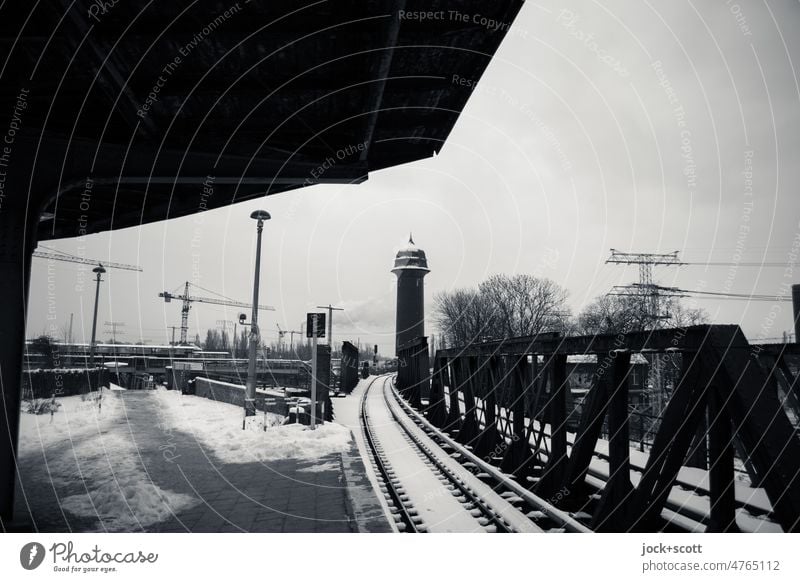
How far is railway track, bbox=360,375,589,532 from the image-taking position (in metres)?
6.09

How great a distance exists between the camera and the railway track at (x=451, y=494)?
6.09 metres

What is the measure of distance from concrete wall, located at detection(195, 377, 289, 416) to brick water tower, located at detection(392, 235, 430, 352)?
80.2ft

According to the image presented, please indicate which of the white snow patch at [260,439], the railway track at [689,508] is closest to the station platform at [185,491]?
the white snow patch at [260,439]

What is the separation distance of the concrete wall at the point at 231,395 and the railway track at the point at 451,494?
568cm

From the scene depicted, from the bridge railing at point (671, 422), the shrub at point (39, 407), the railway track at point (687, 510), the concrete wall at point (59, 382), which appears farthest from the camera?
the concrete wall at point (59, 382)

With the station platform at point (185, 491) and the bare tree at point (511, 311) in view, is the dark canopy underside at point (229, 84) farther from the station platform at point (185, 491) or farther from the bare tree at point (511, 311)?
the bare tree at point (511, 311)

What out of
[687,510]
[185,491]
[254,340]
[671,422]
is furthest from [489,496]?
[254,340]

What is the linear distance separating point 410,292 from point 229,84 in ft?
142

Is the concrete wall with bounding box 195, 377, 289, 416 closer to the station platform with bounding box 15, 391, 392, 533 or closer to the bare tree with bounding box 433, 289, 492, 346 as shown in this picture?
the station platform with bounding box 15, 391, 392, 533

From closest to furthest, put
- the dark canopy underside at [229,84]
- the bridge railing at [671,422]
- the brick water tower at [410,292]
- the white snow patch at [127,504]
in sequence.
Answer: the bridge railing at [671,422]
the dark canopy underside at [229,84]
the white snow patch at [127,504]
the brick water tower at [410,292]

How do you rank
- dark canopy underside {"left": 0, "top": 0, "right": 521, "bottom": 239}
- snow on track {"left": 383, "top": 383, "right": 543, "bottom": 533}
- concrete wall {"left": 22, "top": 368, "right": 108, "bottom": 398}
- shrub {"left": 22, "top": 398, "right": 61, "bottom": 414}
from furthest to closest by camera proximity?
concrete wall {"left": 22, "top": 368, "right": 108, "bottom": 398} < shrub {"left": 22, "top": 398, "right": 61, "bottom": 414} < snow on track {"left": 383, "top": 383, "right": 543, "bottom": 533} < dark canopy underside {"left": 0, "top": 0, "right": 521, "bottom": 239}

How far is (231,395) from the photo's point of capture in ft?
69.3

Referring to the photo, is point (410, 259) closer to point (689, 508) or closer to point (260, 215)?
point (260, 215)

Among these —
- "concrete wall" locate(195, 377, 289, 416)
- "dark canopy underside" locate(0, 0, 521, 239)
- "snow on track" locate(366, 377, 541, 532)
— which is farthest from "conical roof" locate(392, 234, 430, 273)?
"dark canopy underside" locate(0, 0, 521, 239)
